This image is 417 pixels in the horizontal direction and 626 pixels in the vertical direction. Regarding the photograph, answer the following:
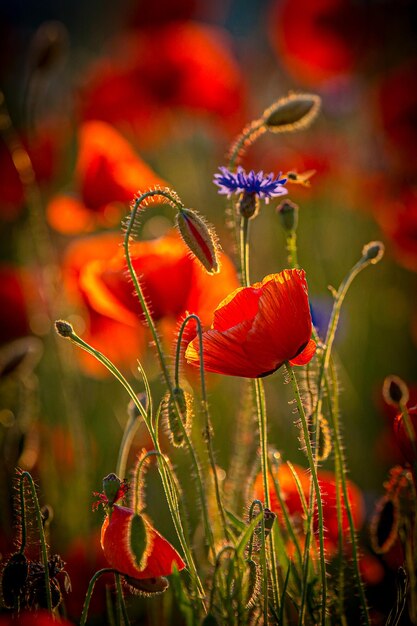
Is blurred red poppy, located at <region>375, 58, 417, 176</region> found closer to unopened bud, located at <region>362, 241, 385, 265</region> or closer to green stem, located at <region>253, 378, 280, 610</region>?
unopened bud, located at <region>362, 241, 385, 265</region>

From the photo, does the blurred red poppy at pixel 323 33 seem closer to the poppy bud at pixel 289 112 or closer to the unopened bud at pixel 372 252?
the poppy bud at pixel 289 112

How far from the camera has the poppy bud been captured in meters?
0.92

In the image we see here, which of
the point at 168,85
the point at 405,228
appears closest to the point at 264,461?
the point at 405,228

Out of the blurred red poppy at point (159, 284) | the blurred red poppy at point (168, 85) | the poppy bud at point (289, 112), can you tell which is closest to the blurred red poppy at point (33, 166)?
the blurred red poppy at point (168, 85)

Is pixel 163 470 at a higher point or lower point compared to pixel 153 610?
higher

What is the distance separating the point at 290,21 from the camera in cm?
232

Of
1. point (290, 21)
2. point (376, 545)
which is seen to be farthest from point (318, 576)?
point (290, 21)

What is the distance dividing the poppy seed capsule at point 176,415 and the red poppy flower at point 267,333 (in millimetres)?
60

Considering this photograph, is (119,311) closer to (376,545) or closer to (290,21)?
(376,545)

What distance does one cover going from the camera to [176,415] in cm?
77

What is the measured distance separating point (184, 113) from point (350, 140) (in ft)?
3.41

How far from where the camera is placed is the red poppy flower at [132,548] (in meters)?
0.69

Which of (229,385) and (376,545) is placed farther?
(229,385)

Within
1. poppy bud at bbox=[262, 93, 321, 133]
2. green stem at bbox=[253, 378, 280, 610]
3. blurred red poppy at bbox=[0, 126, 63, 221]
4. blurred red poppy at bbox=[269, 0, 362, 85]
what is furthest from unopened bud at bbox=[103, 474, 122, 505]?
blurred red poppy at bbox=[269, 0, 362, 85]
